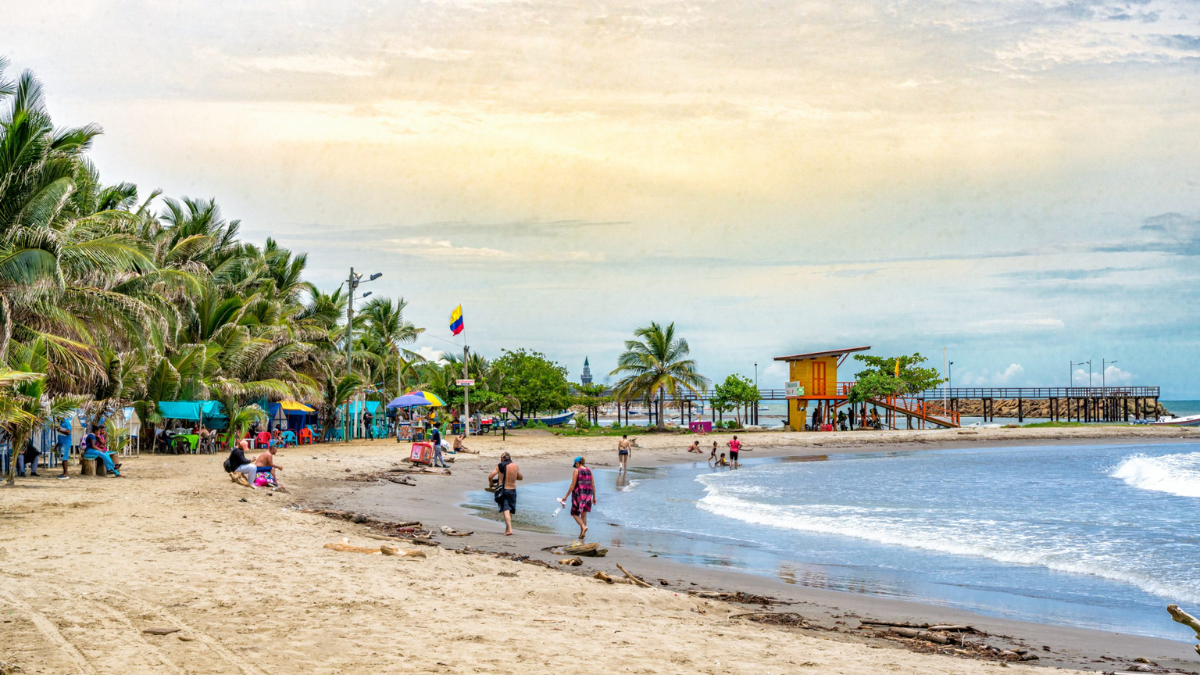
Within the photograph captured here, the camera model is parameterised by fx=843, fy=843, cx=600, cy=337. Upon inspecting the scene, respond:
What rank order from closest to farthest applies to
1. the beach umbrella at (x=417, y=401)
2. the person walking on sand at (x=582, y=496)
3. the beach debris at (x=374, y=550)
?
the beach debris at (x=374, y=550) < the person walking on sand at (x=582, y=496) < the beach umbrella at (x=417, y=401)

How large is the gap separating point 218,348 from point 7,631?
22.5m

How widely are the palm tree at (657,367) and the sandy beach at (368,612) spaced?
34.6 meters

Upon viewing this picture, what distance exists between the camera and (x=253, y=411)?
26234 millimetres

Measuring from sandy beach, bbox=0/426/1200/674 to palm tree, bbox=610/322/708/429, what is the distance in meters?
34.6

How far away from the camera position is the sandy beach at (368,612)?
A: 581 cm

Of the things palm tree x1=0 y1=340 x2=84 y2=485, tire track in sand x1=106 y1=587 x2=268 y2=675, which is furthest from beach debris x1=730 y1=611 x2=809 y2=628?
palm tree x1=0 y1=340 x2=84 y2=485

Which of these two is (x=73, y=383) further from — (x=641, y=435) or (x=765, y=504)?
(x=641, y=435)

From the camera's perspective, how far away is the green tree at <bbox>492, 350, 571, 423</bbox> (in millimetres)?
47312

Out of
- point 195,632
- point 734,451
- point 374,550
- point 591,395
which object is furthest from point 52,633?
point 591,395

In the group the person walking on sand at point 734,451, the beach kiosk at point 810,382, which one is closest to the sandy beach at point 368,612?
the person walking on sand at point 734,451

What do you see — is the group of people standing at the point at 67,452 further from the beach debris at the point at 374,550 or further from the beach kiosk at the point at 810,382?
the beach kiosk at the point at 810,382

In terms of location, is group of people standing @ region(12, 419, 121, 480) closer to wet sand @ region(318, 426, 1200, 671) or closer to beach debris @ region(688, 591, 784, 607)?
wet sand @ region(318, 426, 1200, 671)

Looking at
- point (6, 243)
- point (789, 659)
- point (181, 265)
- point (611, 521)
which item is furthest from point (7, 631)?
point (181, 265)

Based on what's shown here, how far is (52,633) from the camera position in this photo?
5.90m
